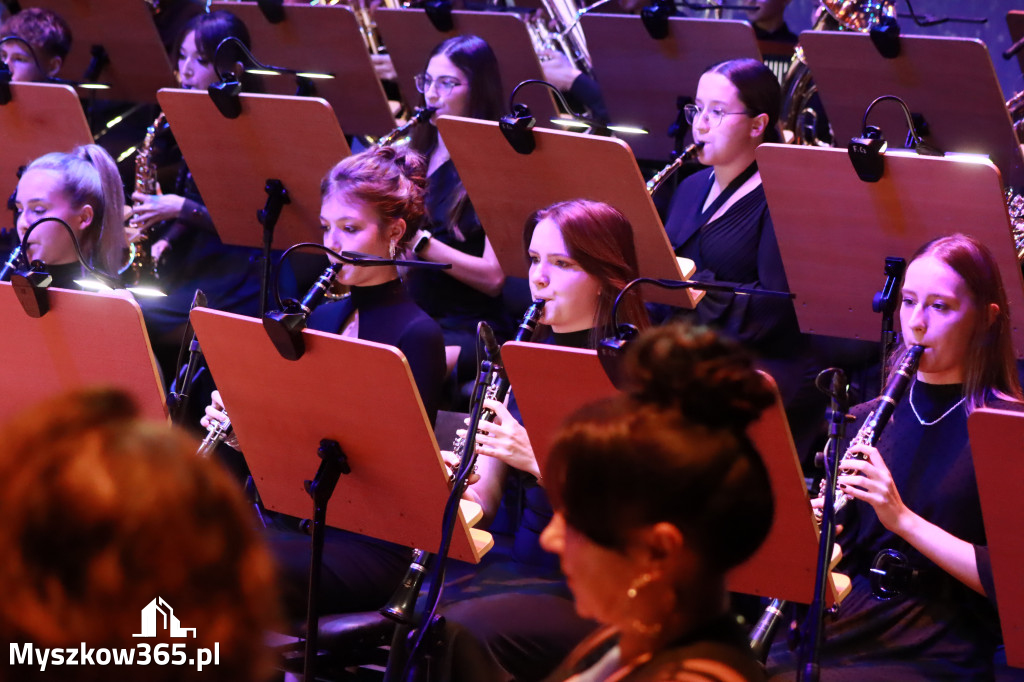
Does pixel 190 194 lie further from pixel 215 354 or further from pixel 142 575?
pixel 142 575

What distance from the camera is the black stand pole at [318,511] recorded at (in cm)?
195

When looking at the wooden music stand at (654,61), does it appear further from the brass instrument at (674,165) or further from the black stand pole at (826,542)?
the black stand pole at (826,542)

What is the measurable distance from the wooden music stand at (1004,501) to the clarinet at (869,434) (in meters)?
0.29

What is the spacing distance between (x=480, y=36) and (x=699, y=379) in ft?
9.06

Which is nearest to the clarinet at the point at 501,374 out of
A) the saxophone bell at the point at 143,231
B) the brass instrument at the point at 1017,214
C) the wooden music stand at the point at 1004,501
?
the wooden music stand at the point at 1004,501

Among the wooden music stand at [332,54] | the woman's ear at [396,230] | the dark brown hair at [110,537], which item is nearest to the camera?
the dark brown hair at [110,537]

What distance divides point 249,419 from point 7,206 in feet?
5.75

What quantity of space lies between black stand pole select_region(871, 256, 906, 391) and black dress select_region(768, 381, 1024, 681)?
6.7 inches

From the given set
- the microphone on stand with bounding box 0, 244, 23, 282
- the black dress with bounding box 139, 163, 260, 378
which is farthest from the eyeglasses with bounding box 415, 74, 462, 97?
the microphone on stand with bounding box 0, 244, 23, 282

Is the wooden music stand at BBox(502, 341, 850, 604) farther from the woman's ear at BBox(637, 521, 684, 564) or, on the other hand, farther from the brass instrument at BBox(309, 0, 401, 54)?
the brass instrument at BBox(309, 0, 401, 54)

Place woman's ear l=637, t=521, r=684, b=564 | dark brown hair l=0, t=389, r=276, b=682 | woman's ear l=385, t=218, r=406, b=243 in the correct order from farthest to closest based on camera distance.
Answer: woman's ear l=385, t=218, r=406, b=243 → woman's ear l=637, t=521, r=684, b=564 → dark brown hair l=0, t=389, r=276, b=682

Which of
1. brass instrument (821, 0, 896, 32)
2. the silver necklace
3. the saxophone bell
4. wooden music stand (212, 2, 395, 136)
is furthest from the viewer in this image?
brass instrument (821, 0, 896, 32)

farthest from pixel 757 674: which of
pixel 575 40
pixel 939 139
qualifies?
pixel 575 40

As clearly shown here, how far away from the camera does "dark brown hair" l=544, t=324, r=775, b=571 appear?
1.18 m
